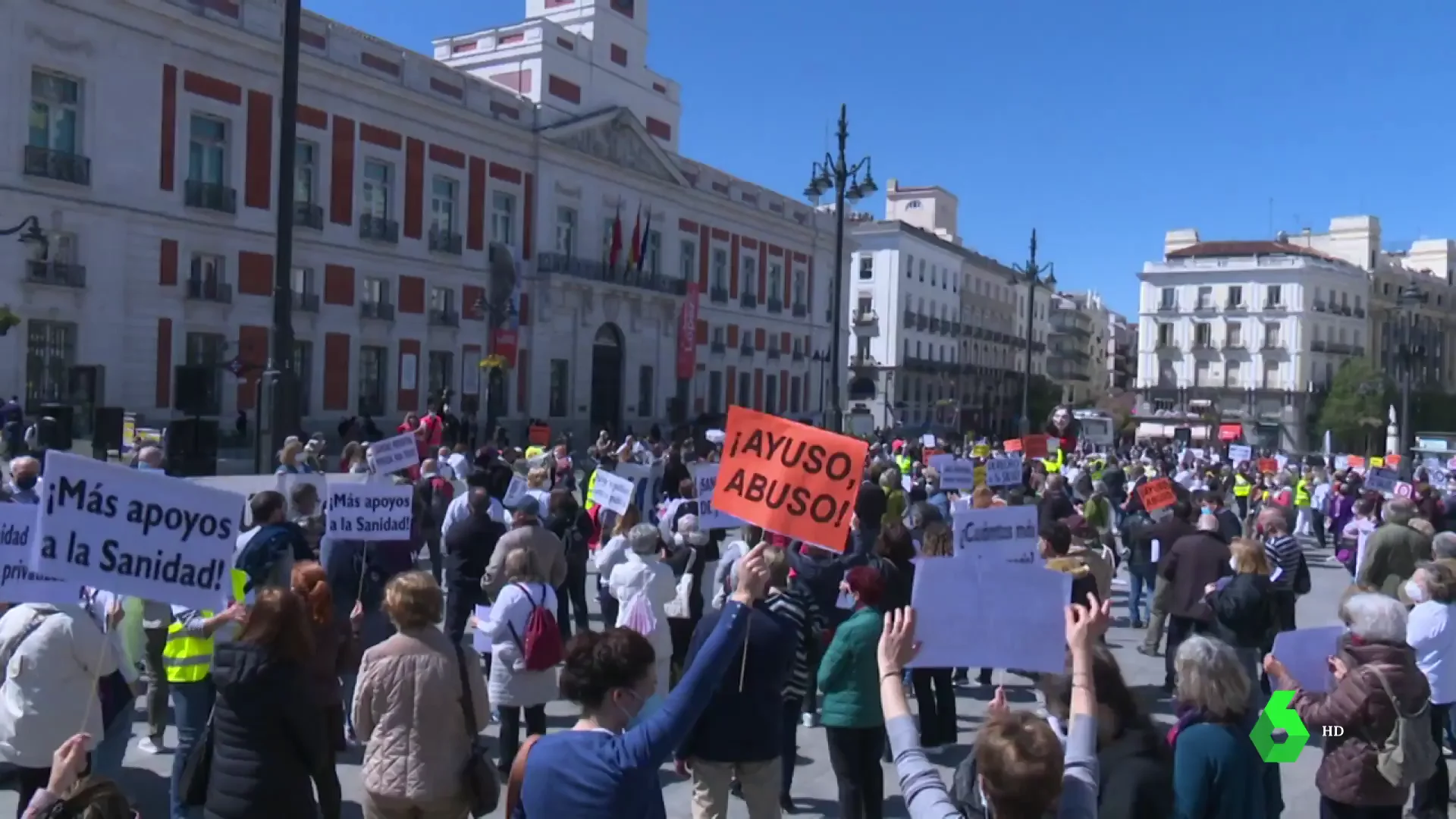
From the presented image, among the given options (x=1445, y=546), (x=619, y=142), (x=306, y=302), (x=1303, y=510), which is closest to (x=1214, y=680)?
(x=1445, y=546)

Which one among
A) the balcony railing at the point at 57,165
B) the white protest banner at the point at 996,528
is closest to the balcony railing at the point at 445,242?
the balcony railing at the point at 57,165

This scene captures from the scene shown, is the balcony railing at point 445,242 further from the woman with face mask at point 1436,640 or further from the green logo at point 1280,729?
the green logo at point 1280,729

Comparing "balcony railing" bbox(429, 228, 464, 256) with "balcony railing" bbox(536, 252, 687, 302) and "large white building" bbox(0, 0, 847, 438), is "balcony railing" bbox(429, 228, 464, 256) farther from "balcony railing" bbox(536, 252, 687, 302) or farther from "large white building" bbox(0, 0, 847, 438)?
"balcony railing" bbox(536, 252, 687, 302)

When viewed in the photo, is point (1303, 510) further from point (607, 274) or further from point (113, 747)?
point (607, 274)

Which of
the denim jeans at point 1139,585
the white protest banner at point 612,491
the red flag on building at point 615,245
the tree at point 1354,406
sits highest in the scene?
the red flag on building at point 615,245

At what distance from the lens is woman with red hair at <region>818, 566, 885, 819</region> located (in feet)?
18.2

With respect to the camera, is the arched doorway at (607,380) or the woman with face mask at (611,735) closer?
the woman with face mask at (611,735)

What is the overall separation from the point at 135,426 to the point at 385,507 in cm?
1649

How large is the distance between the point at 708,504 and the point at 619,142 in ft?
110

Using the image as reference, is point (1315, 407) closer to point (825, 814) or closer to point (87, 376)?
point (87, 376)

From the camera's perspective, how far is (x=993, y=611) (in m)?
4.23

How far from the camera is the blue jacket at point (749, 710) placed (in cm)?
494

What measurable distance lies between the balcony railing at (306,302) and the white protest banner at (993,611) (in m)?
28.9

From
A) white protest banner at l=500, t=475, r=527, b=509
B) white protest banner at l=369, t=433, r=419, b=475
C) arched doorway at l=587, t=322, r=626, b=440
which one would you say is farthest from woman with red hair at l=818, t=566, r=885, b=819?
arched doorway at l=587, t=322, r=626, b=440
